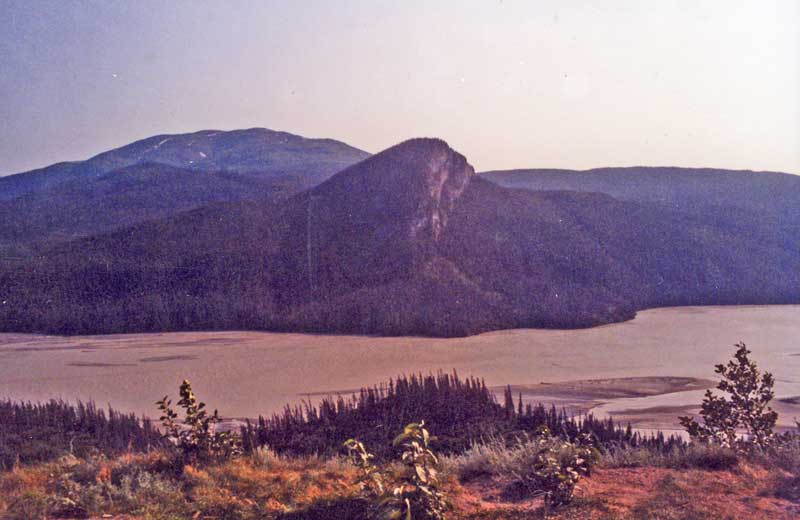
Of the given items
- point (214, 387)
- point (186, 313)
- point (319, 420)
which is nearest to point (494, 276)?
point (186, 313)

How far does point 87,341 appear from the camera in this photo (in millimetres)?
23766

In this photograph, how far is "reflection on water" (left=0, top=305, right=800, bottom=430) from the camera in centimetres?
1555

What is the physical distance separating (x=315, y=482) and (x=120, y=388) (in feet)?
34.4

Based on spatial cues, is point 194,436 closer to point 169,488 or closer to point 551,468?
point 169,488

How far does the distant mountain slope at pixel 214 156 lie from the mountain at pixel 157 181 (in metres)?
0.13

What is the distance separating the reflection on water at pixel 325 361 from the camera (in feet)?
51.0

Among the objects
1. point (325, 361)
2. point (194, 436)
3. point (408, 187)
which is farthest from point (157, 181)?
point (194, 436)

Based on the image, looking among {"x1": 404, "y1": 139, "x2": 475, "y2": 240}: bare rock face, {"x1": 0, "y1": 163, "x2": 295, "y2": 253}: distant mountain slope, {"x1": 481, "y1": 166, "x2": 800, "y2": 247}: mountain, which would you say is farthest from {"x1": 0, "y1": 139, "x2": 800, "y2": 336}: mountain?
{"x1": 481, "y1": 166, "x2": 800, "y2": 247}: mountain

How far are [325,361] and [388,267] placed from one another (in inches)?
423

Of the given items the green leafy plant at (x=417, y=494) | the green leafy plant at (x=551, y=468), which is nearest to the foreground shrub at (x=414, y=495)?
the green leafy plant at (x=417, y=494)

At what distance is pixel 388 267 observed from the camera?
97.4 feet

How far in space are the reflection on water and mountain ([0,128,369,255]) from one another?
20662 mm

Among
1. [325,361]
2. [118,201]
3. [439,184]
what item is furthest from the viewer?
[118,201]

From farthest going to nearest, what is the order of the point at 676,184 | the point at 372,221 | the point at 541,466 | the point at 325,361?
the point at 676,184 < the point at 372,221 < the point at 325,361 < the point at 541,466
